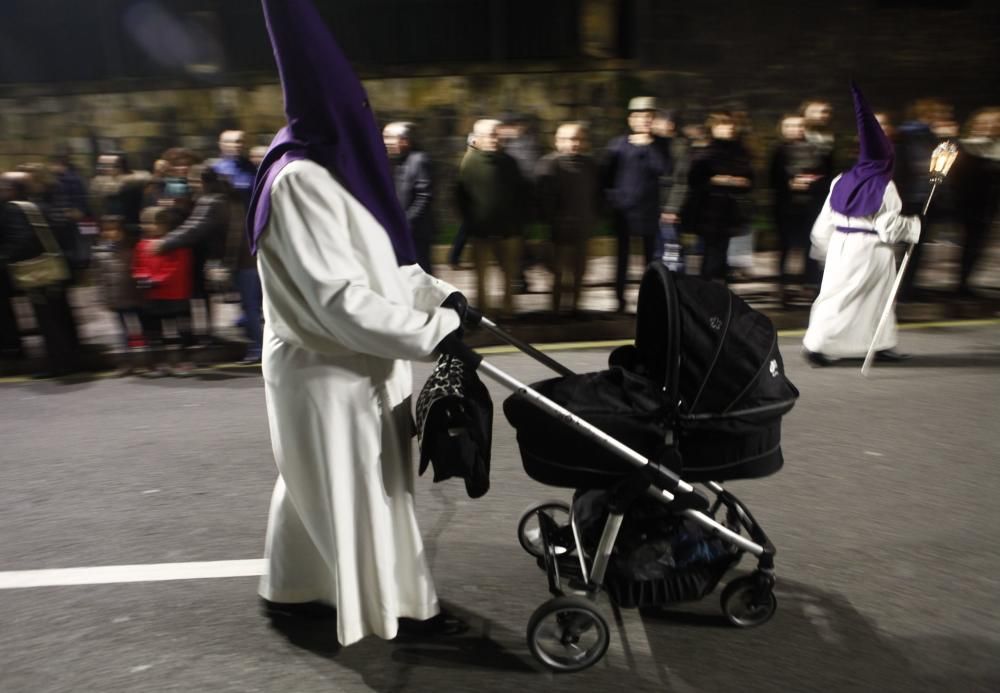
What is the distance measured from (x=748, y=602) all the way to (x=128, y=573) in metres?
2.75

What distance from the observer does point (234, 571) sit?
3.93m

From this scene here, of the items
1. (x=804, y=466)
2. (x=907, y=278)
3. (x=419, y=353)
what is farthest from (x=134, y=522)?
(x=907, y=278)

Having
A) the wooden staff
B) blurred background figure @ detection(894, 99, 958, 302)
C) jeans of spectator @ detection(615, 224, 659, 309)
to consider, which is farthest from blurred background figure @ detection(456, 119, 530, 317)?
blurred background figure @ detection(894, 99, 958, 302)

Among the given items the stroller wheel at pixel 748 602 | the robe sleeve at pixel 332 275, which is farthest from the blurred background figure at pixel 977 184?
the robe sleeve at pixel 332 275

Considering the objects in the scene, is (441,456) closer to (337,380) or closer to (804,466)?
(337,380)

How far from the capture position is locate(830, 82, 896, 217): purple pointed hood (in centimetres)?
620

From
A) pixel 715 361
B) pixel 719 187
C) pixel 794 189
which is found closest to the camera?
pixel 715 361

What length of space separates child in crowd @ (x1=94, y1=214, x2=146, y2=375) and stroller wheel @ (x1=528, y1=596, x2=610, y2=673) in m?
5.39

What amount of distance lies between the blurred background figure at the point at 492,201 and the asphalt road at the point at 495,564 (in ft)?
6.75

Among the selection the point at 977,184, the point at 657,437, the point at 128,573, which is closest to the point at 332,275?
the point at 657,437

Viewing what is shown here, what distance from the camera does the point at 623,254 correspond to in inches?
329

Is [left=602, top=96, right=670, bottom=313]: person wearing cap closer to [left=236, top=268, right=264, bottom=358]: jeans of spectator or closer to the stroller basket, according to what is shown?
[left=236, top=268, right=264, bottom=358]: jeans of spectator

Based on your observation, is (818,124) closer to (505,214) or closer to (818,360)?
(818,360)

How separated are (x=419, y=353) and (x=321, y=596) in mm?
1258
